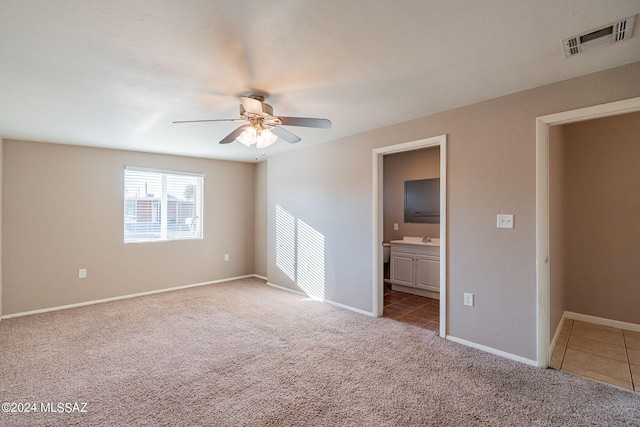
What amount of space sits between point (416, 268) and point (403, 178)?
1.69 m

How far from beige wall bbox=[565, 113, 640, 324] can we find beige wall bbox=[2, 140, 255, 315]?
5.69 meters

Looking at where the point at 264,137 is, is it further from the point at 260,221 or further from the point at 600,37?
the point at 260,221

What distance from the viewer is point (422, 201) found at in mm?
5203

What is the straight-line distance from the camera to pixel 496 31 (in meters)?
1.76

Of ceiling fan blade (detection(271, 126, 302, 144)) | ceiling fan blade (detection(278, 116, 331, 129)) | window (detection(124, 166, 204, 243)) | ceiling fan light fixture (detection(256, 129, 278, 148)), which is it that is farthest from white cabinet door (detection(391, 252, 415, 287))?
window (detection(124, 166, 204, 243))

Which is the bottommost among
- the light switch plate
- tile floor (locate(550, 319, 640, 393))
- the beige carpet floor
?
the beige carpet floor

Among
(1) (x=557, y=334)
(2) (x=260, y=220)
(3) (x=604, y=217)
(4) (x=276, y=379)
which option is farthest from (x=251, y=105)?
(3) (x=604, y=217)

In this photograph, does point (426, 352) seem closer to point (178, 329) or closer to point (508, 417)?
point (508, 417)

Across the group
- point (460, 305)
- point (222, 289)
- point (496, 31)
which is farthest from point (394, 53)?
point (222, 289)

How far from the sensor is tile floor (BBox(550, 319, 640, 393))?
96.0 inches

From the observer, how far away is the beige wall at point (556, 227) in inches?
113

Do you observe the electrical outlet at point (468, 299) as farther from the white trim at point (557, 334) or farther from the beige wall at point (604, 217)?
the beige wall at point (604, 217)

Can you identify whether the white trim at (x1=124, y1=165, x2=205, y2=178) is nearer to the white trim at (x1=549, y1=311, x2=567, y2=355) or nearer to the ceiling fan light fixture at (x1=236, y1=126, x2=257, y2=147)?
the ceiling fan light fixture at (x1=236, y1=126, x2=257, y2=147)

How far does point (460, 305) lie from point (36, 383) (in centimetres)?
374
